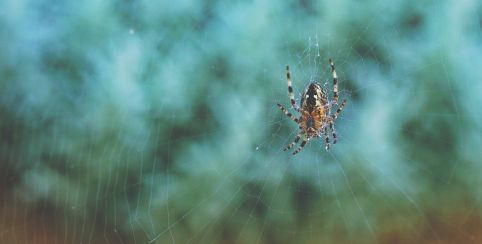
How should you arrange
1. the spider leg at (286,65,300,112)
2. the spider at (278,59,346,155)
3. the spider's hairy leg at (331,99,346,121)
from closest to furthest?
1. the spider at (278,59,346,155)
2. the spider leg at (286,65,300,112)
3. the spider's hairy leg at (331,99,346,121)

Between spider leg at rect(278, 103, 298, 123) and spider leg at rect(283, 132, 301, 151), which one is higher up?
spider leg at rect(278, 103, 298, 123)

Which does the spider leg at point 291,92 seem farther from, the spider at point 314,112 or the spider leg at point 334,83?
the spider leg at point 334,83

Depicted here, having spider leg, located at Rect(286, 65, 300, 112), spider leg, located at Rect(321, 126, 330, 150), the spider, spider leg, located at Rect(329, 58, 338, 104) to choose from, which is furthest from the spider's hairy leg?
spider leg, located at Rect(286, 65, 300, 112)

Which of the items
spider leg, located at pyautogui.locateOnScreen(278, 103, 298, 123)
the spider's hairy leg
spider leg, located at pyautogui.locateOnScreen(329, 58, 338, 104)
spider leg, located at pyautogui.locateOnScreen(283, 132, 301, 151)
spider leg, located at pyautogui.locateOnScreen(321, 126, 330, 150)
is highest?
spider leg, located at pyautogui.locateOnScreen(329, 58, 338, 104)

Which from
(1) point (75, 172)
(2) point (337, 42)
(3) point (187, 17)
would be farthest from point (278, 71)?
(1) point (75, 172)

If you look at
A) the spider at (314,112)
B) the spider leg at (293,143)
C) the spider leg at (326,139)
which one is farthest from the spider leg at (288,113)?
the spider leg at (326,139)

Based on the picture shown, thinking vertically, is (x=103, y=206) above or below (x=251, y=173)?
below

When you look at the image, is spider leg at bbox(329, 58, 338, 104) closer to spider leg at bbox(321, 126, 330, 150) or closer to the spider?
the spider

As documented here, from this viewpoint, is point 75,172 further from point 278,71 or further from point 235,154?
point 278,71

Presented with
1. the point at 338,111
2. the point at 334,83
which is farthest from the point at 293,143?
the point at 334,83
